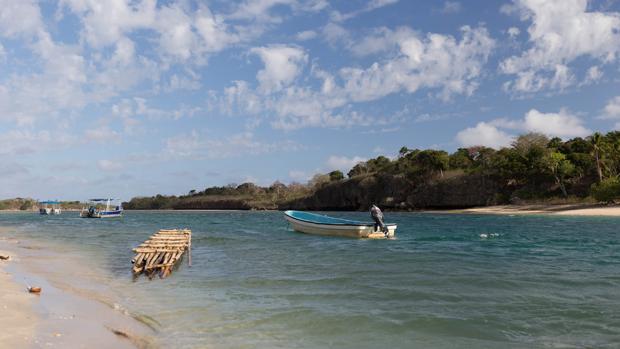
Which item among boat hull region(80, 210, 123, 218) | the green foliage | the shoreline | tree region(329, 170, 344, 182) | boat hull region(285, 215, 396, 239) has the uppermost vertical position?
tree region(329, 170, 344, 182)

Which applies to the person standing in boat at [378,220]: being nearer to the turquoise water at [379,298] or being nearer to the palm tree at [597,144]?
the turquoise water at [379,298]

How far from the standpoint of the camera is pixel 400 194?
105 m

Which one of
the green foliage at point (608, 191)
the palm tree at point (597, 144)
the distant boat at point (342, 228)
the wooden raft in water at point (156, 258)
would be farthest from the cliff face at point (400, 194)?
the wooden raft in water at point (156, 258)

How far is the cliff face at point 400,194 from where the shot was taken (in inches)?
3494

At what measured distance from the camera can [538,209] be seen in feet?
221

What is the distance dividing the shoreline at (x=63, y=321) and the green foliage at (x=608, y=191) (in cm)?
6328

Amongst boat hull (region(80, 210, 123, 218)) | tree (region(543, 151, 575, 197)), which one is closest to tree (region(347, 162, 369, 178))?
tree (region(543, 151, 575, 197))

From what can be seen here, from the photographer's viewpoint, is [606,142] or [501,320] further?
[606,142]

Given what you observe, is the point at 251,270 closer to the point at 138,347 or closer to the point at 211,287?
the point at 211,287

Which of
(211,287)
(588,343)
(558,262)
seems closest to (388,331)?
(588,343)

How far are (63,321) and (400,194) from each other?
324 ft

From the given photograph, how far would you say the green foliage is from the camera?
58.6m

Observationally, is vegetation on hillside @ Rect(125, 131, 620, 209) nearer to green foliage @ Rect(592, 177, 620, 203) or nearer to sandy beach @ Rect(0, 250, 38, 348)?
green foliage @ Rect(592, 177, 620, 203)

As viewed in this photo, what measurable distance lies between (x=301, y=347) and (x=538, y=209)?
6752 centimetres
